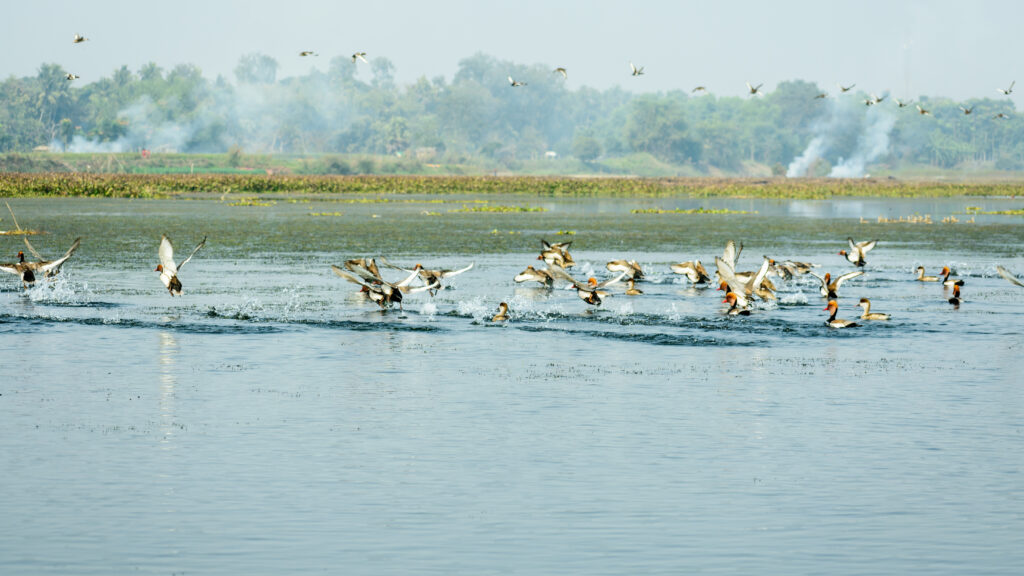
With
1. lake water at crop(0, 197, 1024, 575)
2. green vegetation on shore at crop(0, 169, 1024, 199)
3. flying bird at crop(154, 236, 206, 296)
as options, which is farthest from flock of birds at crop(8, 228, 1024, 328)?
green vegetation on shore at crop(0, 169, 1024, 199)

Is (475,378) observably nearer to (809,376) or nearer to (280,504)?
(809,376)

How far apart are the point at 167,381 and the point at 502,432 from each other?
6214 mm

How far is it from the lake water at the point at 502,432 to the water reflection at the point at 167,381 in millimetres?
75

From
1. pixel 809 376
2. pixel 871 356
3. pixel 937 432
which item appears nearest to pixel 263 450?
pixel 937 432

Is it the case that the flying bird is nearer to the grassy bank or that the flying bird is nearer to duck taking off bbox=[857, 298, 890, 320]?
duck taking off bbox=[857, 298, 890, 320]

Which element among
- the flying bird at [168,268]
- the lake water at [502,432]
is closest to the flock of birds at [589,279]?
the flying bird at [168,268]

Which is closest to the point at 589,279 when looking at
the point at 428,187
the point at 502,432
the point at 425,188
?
the point at 502,432

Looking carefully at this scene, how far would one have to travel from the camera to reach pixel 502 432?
676 inches

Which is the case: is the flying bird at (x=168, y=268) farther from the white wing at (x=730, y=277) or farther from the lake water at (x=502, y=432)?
the white wing at (x=730, y=277)

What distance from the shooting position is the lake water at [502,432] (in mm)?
12219

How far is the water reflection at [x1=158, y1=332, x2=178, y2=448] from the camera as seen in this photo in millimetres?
17203

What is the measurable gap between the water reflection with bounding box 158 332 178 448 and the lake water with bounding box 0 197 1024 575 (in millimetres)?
75

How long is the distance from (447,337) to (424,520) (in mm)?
13763

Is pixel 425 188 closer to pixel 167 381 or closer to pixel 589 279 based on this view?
pixel 589 279
